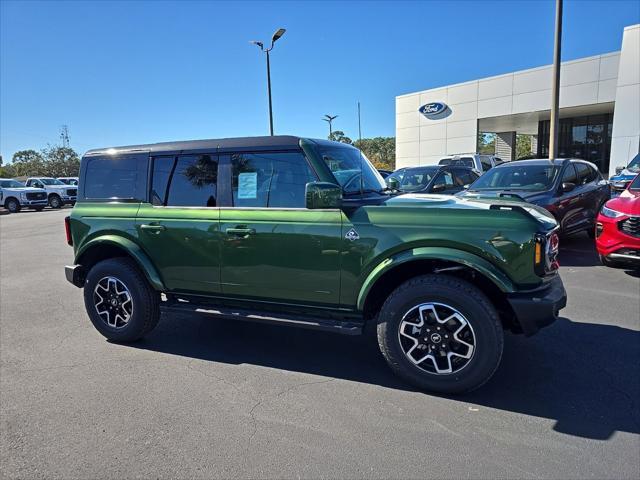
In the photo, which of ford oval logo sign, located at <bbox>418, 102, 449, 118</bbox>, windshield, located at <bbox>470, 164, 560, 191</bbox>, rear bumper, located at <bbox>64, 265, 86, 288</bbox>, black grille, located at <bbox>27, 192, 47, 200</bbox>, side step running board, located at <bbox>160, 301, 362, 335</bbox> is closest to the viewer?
side step running board, located at <bbox>160, 301, 362, 335</bbox>

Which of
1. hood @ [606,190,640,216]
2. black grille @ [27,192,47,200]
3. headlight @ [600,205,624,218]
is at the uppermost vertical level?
hood @ [606,190,640,216]

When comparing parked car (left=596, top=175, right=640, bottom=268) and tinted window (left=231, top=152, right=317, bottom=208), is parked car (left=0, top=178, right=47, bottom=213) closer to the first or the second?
tinted window (left=231, top=152, right=317, bottom=208)

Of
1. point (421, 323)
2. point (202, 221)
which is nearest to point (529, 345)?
point (421, 323)

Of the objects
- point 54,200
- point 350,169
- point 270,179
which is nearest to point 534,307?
point 350,169

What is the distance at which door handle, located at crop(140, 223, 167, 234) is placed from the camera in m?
4.12

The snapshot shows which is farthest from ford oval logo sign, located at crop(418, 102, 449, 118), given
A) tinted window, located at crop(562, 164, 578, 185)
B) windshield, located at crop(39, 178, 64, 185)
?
windshield, located at crop(39, 178, 64, 185)

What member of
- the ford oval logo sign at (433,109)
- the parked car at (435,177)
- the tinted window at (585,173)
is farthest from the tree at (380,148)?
the tinted window at (585,173)

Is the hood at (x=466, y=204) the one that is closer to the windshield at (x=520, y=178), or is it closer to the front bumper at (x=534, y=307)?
the front bumper at (x=534, y=307)

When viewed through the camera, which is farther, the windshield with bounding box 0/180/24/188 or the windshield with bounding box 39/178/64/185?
the windshield with bounding box 39/178/64/185

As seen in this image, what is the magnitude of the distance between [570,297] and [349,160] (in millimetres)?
3458

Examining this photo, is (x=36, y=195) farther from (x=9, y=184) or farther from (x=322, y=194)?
(x=322, y=194)

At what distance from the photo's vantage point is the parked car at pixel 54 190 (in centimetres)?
2811

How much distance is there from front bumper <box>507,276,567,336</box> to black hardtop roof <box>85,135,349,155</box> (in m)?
2.05

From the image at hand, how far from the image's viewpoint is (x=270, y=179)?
382 cm
